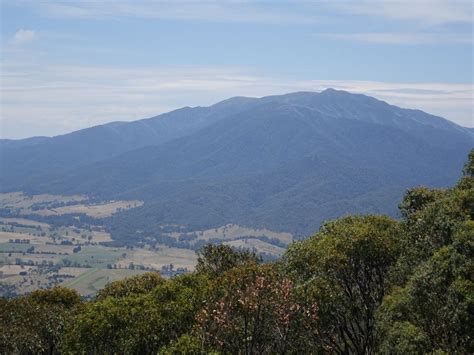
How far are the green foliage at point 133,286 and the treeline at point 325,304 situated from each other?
5.85m

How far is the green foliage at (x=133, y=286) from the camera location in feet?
159

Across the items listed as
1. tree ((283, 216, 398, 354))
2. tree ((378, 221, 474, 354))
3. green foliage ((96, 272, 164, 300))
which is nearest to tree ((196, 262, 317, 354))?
tree ((283, 216, 398, 354))

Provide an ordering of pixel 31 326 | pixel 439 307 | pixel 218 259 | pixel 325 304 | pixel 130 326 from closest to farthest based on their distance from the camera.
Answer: pixel 439 307 < pixel 325 304 < pixel 130 326 < pixel 31 326 < pixel 218 259

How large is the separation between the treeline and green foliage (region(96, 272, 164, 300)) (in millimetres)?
5850

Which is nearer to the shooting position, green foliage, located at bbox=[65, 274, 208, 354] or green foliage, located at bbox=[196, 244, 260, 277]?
green foliage, located at bbox=[65, 274, 208, 354]

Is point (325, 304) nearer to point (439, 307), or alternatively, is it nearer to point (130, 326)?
point (439, 307)

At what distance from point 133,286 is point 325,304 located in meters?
23.7

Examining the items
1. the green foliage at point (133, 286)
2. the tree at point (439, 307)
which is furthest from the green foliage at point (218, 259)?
the tree at point (439, 307)

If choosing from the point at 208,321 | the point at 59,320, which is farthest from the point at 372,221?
the point at 59,320

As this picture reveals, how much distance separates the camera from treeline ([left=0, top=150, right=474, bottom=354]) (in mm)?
23688

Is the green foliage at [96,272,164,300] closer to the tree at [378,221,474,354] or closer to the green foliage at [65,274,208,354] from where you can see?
the green foliage at [65,274,208,354]

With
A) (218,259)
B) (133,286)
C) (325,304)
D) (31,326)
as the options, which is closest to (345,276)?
(325,304)

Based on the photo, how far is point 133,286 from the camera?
4906cm

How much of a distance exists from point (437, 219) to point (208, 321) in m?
12.5
